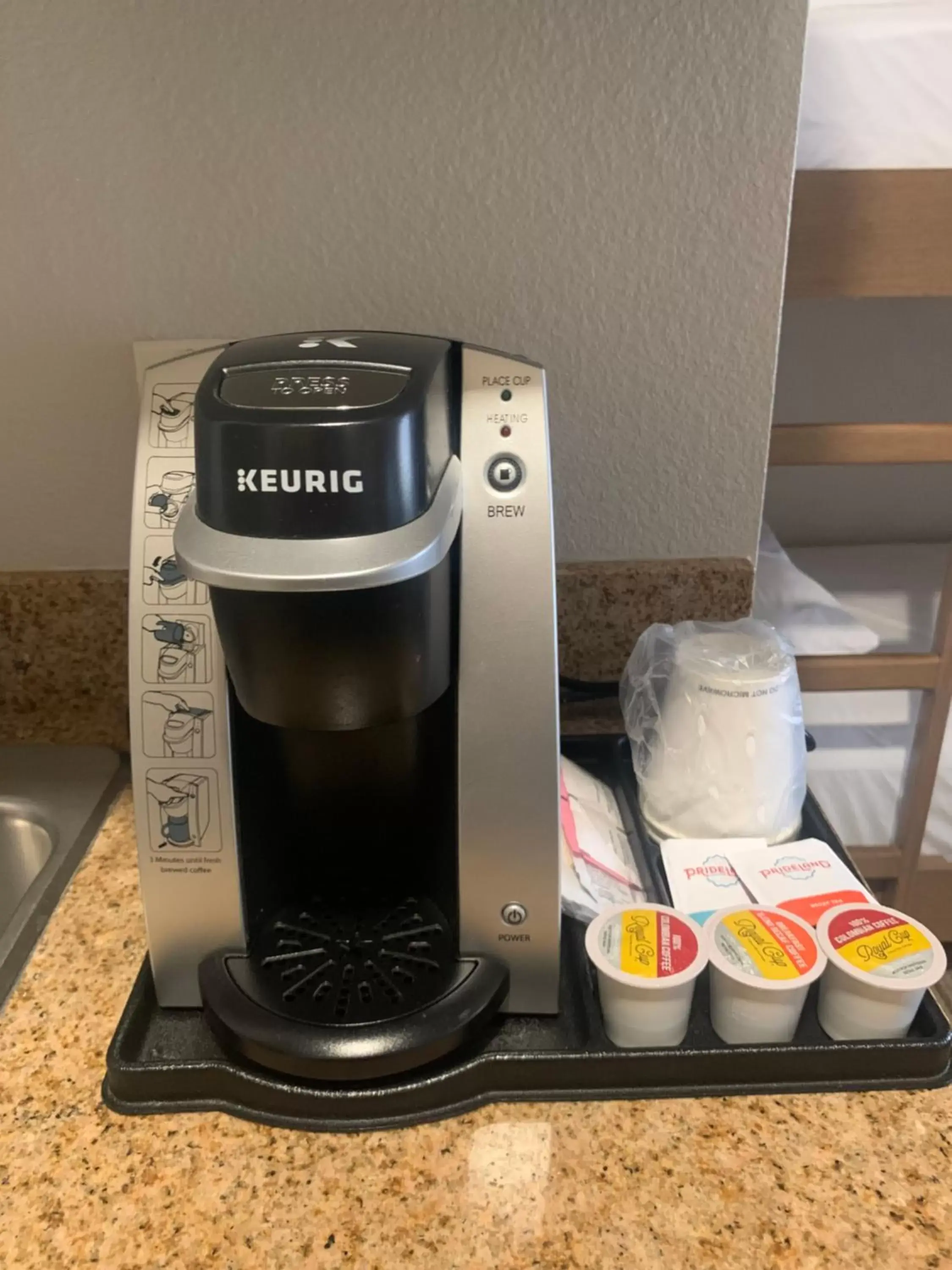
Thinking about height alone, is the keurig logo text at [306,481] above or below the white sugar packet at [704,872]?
above

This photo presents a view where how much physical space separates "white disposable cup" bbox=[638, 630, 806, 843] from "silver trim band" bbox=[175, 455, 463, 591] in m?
0.31

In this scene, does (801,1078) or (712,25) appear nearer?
(801,1078)

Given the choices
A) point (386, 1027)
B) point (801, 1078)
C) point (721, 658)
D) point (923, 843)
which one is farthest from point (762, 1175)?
point (923, 843)

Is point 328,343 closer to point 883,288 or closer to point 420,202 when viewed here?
point 420,202

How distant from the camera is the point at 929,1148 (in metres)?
0.49

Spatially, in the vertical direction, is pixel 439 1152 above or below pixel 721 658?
below

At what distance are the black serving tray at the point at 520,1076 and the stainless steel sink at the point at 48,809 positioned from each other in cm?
22

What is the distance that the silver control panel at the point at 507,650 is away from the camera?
509 millimetres

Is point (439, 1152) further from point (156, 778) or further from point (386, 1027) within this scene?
point (156, 778)

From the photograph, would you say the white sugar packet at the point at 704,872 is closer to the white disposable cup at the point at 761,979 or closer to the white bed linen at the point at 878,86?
the white disposable cup at the point at 761,979

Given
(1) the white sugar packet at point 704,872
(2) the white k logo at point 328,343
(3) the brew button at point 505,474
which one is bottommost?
(1) the white sugar packet at point 704,872

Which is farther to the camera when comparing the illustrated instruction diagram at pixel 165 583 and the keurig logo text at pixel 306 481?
the illustrated instruction diagram at pixel 165 583

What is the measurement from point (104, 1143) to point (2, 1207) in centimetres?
5

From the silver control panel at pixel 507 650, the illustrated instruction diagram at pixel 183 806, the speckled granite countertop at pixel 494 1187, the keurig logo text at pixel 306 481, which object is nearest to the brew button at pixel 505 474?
the silver control panel at pixel 507 650
